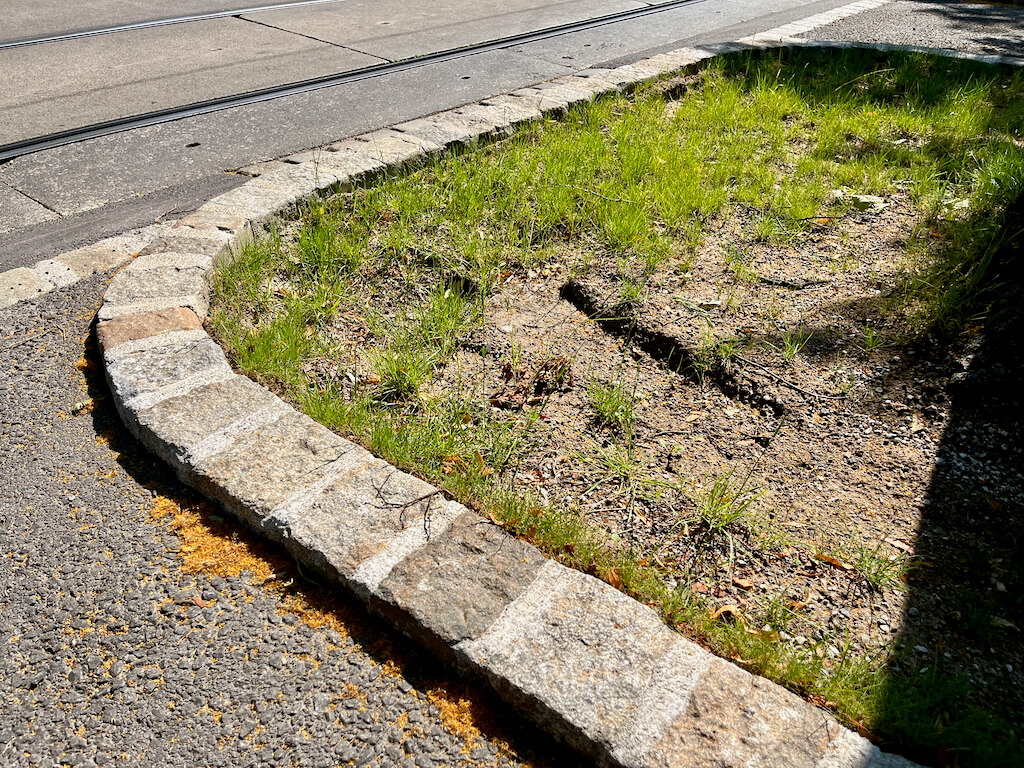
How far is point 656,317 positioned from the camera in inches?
116

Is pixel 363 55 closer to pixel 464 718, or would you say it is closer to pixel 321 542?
pixel 321 542

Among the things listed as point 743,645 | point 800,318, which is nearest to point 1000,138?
point 800,318

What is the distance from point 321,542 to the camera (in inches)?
73.5

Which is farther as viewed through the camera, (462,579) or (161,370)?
(161,370)

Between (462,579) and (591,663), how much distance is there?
0.35 metres

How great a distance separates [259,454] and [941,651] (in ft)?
5.78

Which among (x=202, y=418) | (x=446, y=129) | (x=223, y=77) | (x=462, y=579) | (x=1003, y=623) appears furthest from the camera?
(x=223, y=77)

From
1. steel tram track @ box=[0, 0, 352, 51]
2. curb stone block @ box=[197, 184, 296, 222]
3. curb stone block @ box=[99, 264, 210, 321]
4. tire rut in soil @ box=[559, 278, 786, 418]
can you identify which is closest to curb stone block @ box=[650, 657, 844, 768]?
tire rut in soil @ box=[559, 278, 786, 418]

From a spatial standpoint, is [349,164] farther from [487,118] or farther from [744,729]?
[744,729]

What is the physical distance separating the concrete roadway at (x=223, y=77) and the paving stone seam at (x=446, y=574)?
1104 millimetres

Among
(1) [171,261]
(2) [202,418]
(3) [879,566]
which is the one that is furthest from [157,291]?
(3) [879,566]

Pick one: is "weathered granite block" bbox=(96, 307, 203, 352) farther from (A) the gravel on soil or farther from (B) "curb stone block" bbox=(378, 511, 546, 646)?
(A) the gravel on soil

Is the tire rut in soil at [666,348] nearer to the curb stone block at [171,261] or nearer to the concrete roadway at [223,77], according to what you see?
the curb stone block at [171,261]

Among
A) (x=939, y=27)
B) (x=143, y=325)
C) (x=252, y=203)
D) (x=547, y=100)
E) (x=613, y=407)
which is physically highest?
(x=939, y=27)
